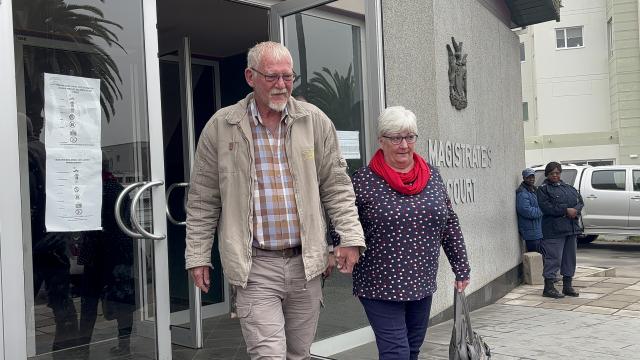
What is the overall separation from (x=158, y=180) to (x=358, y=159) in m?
1.85

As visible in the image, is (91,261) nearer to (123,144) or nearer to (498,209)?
(123,144)

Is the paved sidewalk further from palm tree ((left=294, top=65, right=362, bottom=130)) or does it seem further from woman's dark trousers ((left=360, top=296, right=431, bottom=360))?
palm tree ((left=294, top=65, right=362, bottom=130))

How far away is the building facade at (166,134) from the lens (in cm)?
288

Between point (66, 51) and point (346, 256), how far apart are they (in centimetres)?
167

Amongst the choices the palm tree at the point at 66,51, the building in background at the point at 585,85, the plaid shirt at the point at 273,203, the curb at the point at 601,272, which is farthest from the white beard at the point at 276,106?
the building in background at the point at 585,85

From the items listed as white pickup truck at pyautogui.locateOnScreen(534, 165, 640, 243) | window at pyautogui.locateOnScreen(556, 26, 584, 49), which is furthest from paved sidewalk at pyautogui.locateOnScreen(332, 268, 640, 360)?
window at pyautogui.locateOnScreen(556, 26, 584, 49)

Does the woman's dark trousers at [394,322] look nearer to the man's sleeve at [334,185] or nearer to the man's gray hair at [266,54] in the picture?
the man's sleeve at [334,185]

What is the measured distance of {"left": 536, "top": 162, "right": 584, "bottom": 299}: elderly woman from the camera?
7582mm

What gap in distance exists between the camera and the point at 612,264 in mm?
11070

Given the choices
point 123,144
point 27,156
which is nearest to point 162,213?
point 123,144

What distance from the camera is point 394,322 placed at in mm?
3107

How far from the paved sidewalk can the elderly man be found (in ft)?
7.11

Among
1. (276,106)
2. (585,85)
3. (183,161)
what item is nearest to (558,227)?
(183,161)

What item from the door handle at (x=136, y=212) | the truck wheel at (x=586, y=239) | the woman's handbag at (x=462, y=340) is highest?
the door handle at (x=136, y=212)
